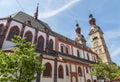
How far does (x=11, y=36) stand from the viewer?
74.2 ft

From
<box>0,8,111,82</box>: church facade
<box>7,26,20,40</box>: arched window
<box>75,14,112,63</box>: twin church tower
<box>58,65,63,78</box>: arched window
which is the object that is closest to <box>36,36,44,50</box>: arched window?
<box>0,8,111,82</box>: church facade

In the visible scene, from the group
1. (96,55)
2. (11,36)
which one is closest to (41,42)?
(11,36)

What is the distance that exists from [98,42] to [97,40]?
1.02 meters

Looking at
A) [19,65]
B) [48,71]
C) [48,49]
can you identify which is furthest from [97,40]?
[19,65]

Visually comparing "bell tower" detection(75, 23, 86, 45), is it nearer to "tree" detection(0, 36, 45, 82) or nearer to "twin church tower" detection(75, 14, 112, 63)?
"twin church tower" detection(75, 14, 112, 63)

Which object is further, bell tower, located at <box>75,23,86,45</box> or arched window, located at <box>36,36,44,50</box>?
bell tower, located at <box>75,23,86,45</box>

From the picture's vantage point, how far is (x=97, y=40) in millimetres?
49281

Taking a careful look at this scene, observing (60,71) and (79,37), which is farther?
(79,37)

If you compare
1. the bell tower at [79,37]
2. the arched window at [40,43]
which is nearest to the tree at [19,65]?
the arched window at [40,43]

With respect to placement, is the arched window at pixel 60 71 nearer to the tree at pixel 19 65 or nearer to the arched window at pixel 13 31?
the tree at pixel 19 65

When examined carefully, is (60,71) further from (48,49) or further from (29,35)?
(29,35)

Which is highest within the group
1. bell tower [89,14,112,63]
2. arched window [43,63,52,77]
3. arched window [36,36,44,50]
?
bell tower [89,14,112,63]

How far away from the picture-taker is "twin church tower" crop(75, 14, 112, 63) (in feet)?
150

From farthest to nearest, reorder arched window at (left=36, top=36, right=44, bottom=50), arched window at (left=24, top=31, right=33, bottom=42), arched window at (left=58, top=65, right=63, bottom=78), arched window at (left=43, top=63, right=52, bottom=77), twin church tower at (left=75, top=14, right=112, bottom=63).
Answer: twin church tower at (left=75, top=14, right=112, bottom=63)
arched window at (left=36, top=36, right=44, bottom=50)
arched window at (left=24, top=31, right=33, bottom=42)
arched window at (left=58, top=65, right=63, bottom=78)
arched window at (left=43, top=63, right=52, bottom=77)
